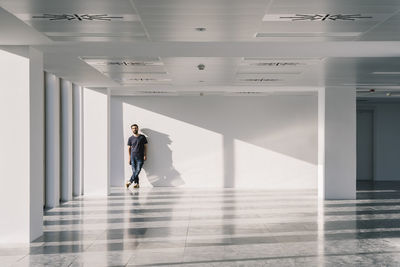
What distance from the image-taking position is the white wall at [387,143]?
84.2 ft

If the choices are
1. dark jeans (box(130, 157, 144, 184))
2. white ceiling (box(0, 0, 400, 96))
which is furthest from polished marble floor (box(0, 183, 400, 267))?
dark jeans (box(130, 157, 144, 184))

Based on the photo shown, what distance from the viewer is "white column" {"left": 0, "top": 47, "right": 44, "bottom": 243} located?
32.7ft

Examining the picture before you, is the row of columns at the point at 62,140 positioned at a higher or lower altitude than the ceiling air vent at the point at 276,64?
lower

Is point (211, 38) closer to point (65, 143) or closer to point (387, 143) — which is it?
point (65, 143)

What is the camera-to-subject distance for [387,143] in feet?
84.2

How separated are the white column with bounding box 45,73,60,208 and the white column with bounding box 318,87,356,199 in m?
7.65

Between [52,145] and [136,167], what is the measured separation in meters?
5.98

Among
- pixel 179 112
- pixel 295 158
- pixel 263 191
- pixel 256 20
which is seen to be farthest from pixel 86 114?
pixel 256 20

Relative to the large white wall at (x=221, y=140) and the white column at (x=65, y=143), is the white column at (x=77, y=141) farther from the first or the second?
the large white wall at (x=221, y=140)

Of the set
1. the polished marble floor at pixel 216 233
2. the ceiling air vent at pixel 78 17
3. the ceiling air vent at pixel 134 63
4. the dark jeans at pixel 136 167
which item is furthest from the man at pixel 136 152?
the ceiling air vent at pixel 78 17

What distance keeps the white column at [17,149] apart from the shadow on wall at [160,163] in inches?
453

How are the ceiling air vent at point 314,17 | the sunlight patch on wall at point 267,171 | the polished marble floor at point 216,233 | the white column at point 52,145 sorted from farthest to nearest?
the sunlight patch on wall at point 267,171, the white column at point 52,145, the polished marble floor at point 216,233, the ceiling air vent at point 314,17

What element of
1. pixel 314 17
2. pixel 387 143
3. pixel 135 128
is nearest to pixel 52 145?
pixel 135 128

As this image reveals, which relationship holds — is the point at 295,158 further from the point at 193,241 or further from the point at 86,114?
the point at 193,241
